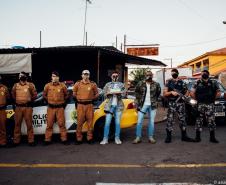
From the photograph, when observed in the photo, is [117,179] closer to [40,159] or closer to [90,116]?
[40,159]

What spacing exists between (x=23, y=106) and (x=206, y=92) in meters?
4.55

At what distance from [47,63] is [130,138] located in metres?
10.1

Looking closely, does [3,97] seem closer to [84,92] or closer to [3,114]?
[3,114]

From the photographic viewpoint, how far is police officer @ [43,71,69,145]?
7895mm

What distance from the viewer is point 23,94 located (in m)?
7.88

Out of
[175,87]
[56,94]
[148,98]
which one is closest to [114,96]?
[148,98]

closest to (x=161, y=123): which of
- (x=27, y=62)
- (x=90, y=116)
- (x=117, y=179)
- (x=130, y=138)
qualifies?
(x=130, y=138)

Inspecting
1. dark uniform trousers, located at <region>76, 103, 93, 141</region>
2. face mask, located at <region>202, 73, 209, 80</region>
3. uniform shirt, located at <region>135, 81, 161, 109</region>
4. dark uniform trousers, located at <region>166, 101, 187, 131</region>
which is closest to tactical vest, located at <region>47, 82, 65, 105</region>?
dark uniform trousers, located at <region>76, 103, 93, 141</region>

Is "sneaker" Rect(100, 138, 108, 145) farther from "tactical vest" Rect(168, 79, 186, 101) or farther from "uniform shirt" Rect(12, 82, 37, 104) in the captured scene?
"uniform shirt" Rect(12, 82, 37, 104)

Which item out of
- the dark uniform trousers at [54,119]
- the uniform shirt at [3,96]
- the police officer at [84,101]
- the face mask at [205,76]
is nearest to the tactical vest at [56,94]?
the dark uniform trousers at [54,119]

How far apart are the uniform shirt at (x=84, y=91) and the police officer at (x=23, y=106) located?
42.8 inches

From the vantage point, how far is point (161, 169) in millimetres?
5492

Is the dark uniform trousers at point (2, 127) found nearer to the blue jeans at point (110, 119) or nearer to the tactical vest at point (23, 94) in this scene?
the tactical vest at point (23, 94)

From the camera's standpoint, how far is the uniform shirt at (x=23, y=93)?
7.88 meters
